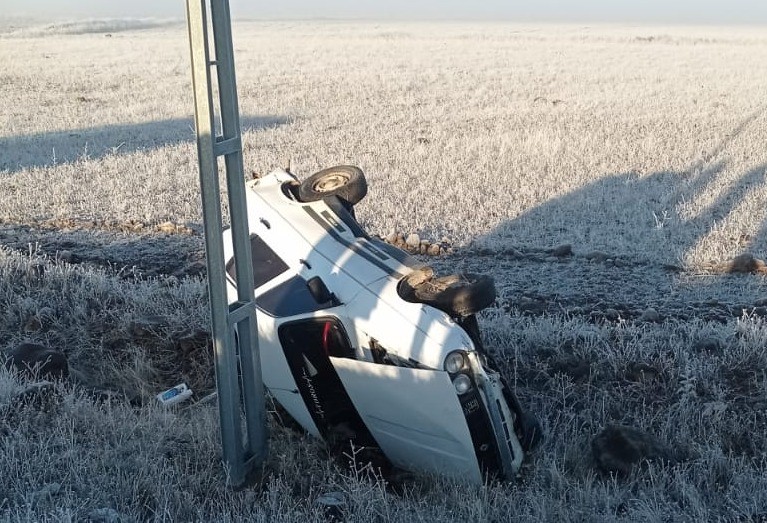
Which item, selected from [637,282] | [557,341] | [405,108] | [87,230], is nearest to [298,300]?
[557,341]

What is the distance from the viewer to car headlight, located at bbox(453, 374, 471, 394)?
3500 mm

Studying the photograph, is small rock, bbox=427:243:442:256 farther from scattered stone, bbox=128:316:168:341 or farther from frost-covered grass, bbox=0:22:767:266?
scattered stone, bbox=128:316:168:341

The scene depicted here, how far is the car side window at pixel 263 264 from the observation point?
4.24 meters

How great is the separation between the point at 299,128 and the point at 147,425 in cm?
1226

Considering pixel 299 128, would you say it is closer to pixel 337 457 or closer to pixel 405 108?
pixel 405 108

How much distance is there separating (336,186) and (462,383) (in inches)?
61.1

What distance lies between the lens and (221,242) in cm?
340

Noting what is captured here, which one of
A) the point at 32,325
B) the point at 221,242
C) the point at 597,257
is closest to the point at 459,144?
the point at 597,257

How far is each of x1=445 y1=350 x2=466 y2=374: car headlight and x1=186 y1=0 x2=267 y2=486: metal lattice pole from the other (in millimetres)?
845

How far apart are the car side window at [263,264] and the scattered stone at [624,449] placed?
1.74 m

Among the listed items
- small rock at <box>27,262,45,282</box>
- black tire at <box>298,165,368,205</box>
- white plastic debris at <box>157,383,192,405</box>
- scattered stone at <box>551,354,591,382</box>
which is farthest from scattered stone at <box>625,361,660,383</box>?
small rock at <box>27,262,45,282</box>

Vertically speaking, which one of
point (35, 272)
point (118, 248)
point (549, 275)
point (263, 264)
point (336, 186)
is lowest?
point (118, 248)

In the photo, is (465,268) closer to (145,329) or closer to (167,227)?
(145,329)

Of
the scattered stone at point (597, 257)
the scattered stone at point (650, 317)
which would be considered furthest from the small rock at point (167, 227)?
the scattered stone at point (650, 317)
